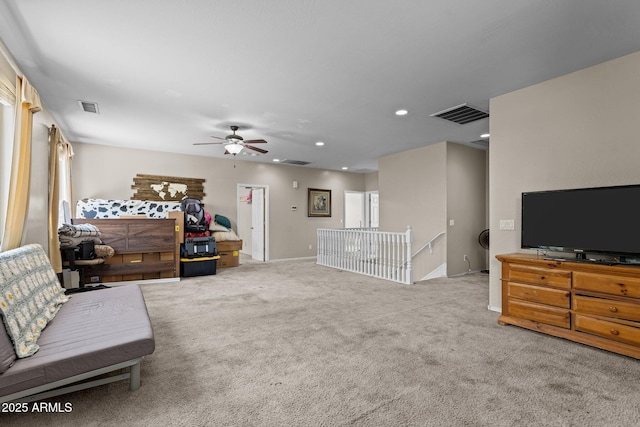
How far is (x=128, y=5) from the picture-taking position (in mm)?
2141

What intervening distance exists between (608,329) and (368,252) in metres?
3.89

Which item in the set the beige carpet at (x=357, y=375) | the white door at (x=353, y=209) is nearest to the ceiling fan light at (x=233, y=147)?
the beige carpet at (x=357, y=375)

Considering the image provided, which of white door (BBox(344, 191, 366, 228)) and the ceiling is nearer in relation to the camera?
the ceiling

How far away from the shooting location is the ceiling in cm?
220

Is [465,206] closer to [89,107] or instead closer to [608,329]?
[608,329]

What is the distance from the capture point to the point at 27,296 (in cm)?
215

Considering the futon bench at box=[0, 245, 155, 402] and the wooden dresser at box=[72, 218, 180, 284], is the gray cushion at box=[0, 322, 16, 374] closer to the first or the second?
the futon bench at box=[0, 245, 155, 402]

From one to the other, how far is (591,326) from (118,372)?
3.80 m

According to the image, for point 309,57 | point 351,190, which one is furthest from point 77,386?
point 351,190

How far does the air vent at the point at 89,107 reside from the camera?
157 inches

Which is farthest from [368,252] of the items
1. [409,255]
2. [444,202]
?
[444,202]

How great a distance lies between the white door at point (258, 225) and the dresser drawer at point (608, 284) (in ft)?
21.9

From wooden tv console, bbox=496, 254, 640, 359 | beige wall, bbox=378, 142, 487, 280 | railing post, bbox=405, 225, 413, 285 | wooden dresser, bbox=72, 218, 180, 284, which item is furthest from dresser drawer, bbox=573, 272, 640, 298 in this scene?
wooden dresser, bbox=72, 218, 180, 284

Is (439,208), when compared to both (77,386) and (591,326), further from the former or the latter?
(77,386)
